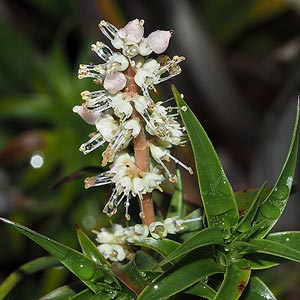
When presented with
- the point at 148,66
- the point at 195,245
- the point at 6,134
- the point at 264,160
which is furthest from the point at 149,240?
the point at 6,134

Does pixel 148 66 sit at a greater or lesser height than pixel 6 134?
greater

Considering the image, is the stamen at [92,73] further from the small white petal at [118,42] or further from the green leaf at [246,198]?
the green leaf at [246,198]

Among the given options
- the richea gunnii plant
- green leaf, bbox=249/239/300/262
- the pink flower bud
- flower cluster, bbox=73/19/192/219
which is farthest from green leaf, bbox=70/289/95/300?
the pink flower bud

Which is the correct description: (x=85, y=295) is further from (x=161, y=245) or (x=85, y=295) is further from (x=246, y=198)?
(x=246, y=198)

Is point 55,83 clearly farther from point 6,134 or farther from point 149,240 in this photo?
point 149,240

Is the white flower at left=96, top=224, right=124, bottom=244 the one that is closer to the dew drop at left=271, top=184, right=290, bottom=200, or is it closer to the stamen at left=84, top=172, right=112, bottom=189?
the stamen at left=84, top=172, right=112, bottom=189

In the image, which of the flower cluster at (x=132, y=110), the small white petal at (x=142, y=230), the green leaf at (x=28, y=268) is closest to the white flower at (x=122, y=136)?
the flower cluster at (x=132, y=110)
